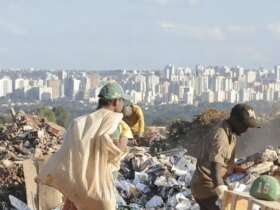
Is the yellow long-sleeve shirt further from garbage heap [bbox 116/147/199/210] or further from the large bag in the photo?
the large bag

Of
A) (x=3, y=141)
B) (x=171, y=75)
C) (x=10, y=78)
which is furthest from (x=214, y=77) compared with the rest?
(x=3, y=141)

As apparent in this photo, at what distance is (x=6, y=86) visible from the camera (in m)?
101

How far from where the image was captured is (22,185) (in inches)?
447

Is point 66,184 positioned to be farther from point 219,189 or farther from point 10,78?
point 10,78

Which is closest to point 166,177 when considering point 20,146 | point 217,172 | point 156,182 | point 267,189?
point 156,182

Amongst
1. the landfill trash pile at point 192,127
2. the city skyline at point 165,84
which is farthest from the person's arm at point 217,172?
the city skyline at point 165,84

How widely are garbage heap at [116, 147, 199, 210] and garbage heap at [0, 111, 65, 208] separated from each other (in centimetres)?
141

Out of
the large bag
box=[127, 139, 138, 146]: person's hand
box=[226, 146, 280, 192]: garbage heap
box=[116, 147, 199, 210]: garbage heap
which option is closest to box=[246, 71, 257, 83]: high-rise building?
box=[127, 139, 138, 146]: person's hand

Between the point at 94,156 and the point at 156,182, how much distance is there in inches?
237

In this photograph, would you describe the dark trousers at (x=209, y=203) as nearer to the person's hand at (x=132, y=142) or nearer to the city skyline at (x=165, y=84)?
the person's hand at (x=132, y=142)

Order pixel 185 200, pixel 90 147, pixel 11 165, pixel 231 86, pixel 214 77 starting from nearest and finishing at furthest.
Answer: pixel 90 147 < pixel 185 200 < pixel 11 165 < pixel 231 86 < pixel 214 77

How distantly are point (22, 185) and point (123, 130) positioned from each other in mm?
5736

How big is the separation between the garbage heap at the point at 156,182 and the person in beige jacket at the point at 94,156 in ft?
13.3

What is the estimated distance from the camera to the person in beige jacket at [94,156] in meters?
5.76
